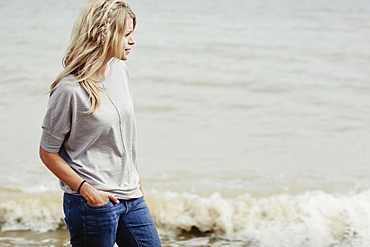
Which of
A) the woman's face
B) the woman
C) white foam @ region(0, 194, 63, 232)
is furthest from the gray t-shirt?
white foam @ region(0, 194, 63, 232)

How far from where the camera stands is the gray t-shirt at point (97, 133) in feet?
6.86

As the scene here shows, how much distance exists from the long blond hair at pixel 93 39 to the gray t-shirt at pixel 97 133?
0.11 feet

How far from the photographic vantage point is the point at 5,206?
4449 millimetres

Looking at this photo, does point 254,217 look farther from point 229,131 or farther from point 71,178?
point 229,131

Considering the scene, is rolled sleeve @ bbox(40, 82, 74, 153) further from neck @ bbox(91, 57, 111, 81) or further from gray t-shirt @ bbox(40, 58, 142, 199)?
neck @ bbox(91, 57, 111, 81)

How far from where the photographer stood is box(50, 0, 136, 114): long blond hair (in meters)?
2.10

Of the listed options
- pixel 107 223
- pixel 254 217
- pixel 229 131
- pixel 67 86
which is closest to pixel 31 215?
pixel 254 217

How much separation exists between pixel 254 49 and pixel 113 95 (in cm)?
1036

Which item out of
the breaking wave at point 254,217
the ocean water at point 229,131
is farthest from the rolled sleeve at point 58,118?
the breaking wave at point 254,217

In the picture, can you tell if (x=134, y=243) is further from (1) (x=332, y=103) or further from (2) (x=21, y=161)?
(1) (x=332, y=103)

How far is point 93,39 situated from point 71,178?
1.76 feet

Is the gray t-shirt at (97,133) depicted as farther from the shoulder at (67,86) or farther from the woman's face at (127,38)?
the woman's face at (127,38)

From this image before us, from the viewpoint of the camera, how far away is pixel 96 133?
2156 mm

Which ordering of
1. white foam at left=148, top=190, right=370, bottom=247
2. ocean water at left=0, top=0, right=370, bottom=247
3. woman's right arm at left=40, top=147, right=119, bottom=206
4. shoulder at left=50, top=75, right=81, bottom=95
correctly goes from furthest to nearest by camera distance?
ocean water at left=0, top=0, right=370, bottom=247, white foam at left=148, top=190, right=370, bottom=247, woman's right arm at left=40, top=147, right=119, bottom=206, shoulder at left=50, top=75, right=81, bottom=95
